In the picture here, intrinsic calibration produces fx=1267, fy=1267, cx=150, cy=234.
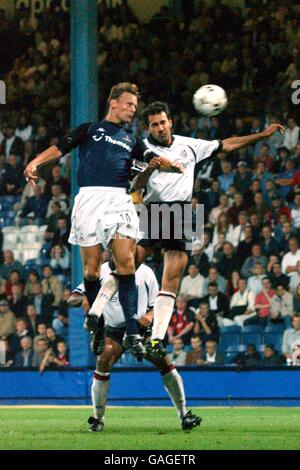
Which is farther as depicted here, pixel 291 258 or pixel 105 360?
pixel 291 258

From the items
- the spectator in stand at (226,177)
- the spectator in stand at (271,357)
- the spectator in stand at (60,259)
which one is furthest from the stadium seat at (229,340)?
the spectator in stand at (60,259)

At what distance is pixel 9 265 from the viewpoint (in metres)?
20.7

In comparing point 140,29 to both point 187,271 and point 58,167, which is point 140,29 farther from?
point 187,271

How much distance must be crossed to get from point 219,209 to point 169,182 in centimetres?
780

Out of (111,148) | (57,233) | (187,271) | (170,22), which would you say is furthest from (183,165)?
(170,22)

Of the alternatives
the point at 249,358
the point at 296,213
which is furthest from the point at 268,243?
the point at 249,358

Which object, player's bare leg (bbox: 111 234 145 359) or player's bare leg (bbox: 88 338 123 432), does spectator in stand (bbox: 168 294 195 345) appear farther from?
player's bare leg (bbox: 111 234 145 359)

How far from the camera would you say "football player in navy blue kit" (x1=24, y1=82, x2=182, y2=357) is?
34.8 feet

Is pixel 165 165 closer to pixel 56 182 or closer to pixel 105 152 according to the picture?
pixel 105 152

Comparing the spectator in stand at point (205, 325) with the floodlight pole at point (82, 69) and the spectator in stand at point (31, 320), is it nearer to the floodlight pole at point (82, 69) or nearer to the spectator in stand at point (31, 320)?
the floodlight pole at point (82, 69)

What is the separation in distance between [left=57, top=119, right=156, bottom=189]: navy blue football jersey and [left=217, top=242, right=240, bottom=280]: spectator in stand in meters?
7.66

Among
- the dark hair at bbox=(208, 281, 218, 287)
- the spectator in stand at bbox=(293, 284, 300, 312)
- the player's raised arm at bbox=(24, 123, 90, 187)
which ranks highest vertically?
the player's raised arm at bbox=(24, 123, 90, 187)

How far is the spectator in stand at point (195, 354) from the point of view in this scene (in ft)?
57.4

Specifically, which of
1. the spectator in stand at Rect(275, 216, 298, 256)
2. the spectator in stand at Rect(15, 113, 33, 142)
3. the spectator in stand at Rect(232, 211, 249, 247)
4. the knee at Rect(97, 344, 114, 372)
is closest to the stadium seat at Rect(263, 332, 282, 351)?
the spectator in stand at Rect(275, 216, 298, 256)
